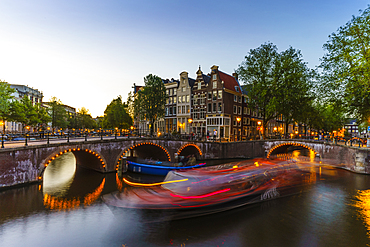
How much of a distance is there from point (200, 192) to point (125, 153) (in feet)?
59.3

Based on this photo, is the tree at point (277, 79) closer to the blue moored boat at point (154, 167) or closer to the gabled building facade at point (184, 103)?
the gabled building facade at point (184, 103)

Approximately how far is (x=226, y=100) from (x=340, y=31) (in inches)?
929

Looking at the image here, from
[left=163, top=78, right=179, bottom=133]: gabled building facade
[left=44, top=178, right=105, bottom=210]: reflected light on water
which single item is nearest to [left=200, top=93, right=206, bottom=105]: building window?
[left=163, top=78, right=179, bottom=133]: gabled building facade

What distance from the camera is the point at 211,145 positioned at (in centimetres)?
3856

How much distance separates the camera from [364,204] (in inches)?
679

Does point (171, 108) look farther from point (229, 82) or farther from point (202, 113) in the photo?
point (229, 82)

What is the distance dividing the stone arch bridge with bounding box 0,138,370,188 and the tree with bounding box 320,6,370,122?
302 inches

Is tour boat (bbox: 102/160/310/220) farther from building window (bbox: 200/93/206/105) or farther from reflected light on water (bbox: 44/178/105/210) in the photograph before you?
building window (bbox: 200/93/206/105)

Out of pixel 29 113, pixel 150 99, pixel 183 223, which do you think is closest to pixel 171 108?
pixel 150 99

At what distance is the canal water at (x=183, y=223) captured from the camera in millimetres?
11680

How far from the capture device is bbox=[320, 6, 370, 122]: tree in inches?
1091

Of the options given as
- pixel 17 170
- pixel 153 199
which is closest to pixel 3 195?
pixel 17 170

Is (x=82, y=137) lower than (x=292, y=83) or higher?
lower

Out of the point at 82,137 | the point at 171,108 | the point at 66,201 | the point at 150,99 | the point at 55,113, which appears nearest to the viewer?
the point at 66,201
